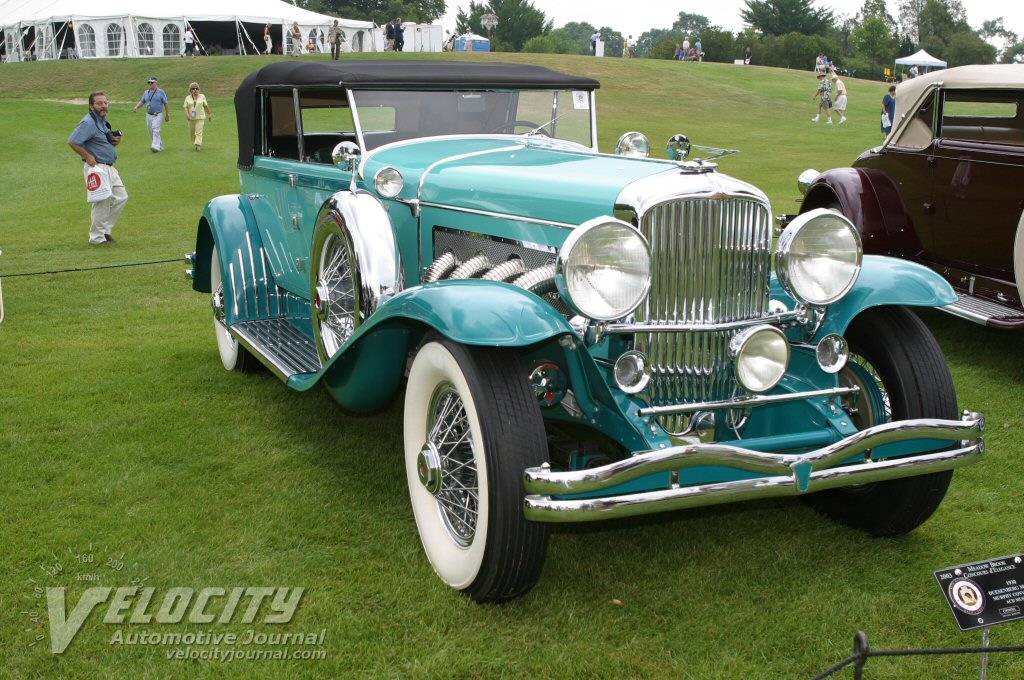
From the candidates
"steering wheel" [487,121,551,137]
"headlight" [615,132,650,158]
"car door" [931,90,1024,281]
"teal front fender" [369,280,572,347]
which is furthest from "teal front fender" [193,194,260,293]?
"car door" [931,90,1024,281]

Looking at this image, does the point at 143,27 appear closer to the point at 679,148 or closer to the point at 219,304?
the point at 219,304

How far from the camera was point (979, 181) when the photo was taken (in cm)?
602

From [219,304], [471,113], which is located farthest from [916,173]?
[219,304]

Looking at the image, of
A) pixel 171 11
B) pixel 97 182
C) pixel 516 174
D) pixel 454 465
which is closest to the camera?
pixel 454 465

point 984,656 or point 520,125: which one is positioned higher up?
point 520,125

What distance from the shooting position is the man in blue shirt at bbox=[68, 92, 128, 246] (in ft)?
31.9

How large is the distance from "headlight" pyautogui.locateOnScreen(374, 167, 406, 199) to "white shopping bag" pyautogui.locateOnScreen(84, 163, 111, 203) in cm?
718

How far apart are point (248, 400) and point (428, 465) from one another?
7.60 feet

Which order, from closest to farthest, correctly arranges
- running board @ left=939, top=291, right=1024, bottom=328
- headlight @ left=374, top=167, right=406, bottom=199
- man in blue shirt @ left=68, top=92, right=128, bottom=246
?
headlight @ left=374, top=167, right=406, bottom=199
running board @ left=939, top=291, right=1024, bottom=328
man in blue shirt @ left=68, top=92, right=128, bottom=246

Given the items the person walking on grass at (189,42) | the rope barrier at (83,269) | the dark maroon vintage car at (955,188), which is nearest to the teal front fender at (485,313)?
the dark maroon vintage car at (955,188)

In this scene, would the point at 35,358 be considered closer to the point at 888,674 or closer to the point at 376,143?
the point at 376,143

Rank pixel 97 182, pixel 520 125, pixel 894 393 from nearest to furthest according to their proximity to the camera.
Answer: pixel 894 393, pixel 520 125, pixel 97 182

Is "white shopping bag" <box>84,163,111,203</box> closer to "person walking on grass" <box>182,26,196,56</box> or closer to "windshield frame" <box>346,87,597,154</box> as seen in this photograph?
"windshield frame" <box>346,87,597,154</box>

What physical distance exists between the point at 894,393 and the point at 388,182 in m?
2.25
